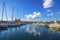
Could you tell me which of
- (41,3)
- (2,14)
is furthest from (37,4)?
(2,14)

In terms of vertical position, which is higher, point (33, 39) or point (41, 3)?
point (41, 3)

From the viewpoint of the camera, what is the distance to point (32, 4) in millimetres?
15664

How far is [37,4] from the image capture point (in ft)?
52.1

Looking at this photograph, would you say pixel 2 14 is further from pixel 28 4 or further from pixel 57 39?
pixel 57 39

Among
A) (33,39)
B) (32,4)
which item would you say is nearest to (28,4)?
(32,4)

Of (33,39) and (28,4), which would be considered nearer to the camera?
(33,39)

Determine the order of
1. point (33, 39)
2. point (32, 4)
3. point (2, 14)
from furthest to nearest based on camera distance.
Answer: point (2, 14), point (32, 4), point (33, 39)

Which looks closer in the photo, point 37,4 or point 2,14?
point 37,4

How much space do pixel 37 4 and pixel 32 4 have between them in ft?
2.46

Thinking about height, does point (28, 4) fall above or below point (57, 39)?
above

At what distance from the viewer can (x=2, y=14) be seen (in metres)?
20.8

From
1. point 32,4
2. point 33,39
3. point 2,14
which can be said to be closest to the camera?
point 33,39

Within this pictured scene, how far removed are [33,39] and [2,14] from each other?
11090 millimetres

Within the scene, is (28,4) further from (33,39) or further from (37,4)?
(33,39)
